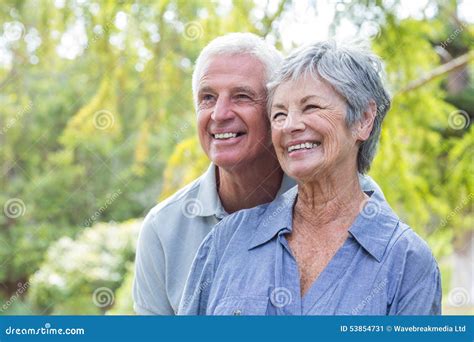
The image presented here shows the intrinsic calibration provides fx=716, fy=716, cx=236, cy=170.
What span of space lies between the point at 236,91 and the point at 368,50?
16.3 inches

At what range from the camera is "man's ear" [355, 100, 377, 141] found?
1818 mm

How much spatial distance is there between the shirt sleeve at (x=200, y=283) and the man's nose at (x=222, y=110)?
1.28ft

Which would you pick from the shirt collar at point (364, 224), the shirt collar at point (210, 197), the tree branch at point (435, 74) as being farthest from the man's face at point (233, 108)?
the tree branch at point (435, 74)

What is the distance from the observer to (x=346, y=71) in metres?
1.75

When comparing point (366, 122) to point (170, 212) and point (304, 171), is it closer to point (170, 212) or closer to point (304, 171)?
point (304, 171)

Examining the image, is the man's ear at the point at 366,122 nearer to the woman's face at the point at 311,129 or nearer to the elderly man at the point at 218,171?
the woman's face at the point at 311,129

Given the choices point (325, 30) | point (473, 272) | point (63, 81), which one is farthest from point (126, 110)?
point (325, 30)

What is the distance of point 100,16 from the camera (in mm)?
3410

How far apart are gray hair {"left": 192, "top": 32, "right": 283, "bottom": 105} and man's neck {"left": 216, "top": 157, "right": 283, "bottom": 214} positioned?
27 centimetres

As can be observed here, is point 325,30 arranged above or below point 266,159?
above

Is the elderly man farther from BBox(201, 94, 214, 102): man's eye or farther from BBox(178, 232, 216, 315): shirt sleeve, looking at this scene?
BBox(178, 232, 216, 315): shirt sleeve

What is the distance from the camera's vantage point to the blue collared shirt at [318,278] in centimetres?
162

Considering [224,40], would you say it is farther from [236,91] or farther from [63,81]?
[63,81]

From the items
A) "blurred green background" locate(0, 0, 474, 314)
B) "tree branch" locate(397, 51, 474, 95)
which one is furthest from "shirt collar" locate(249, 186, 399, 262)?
"tree branch" locate(397, 51, 474, 95)
